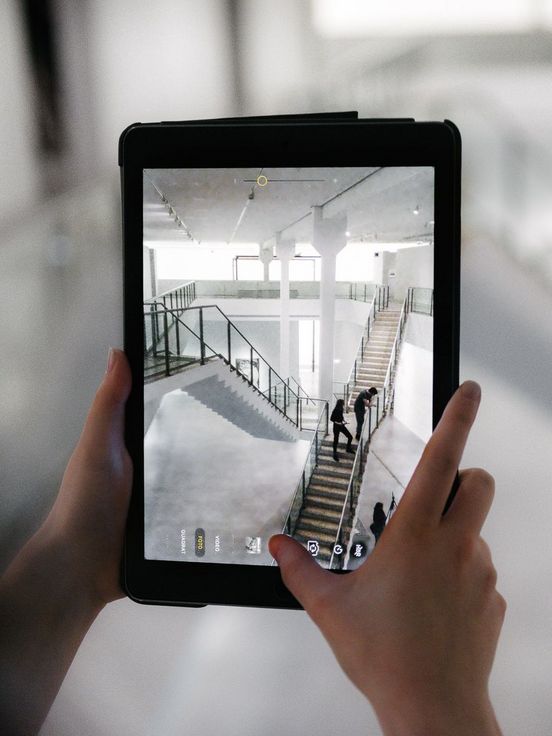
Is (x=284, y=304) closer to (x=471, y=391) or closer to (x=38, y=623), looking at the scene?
(x=471, y=391)

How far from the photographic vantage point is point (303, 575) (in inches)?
25.0

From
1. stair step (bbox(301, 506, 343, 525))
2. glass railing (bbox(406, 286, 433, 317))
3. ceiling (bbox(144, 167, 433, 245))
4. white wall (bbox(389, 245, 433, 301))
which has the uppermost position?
ceiling (bbox(144, 167, 433, 245))

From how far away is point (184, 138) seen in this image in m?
0.73

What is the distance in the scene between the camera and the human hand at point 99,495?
769mm

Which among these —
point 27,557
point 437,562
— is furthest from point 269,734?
point 437,562

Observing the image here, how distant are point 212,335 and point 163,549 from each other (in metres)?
0.47

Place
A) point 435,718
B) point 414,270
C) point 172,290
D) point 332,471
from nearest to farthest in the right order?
point 435,718, point 414,270, point 172,290, point 332,471

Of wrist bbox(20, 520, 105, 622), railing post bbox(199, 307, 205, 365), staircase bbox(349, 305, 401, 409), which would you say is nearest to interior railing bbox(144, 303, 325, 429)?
railing post bbox(199, 307, 205, 365)

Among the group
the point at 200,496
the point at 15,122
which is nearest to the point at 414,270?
the point at 200,496

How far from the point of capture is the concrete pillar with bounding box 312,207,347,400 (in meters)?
0.77

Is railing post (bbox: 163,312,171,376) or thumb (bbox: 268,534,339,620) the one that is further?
railing post (bbox: 163,312,171,376)

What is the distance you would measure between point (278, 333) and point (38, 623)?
27.6 inches

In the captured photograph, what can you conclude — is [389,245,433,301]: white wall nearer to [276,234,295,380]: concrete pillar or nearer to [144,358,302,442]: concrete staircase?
[276,234,295,380]: concrete pillar

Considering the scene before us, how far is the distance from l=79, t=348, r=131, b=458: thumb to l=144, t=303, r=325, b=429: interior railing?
0.14 ft
